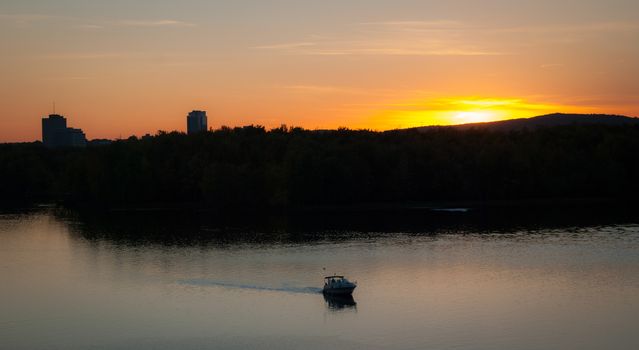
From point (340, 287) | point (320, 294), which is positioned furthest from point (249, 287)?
point (340, 287)

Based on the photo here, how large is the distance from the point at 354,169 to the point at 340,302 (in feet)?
250

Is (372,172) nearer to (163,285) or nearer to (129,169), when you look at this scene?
(129,169)

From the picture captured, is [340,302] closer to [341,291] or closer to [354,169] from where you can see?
[341,291]

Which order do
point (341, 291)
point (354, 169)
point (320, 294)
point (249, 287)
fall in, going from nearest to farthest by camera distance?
point (341, 291)
point (320, 294)
point (249, 287)
point (354, 169)

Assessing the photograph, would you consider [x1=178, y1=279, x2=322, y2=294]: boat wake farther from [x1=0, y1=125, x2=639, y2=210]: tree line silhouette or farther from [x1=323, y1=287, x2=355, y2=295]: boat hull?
[x1=0, y1=125, x2=639, y2=210]: tree line silhouette

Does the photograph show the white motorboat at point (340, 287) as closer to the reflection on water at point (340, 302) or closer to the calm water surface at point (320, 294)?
the reflection on water at point (340, 302)

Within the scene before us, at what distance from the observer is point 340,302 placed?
185 ft

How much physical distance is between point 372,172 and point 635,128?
61365 millimetres

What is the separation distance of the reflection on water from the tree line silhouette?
2874 inches

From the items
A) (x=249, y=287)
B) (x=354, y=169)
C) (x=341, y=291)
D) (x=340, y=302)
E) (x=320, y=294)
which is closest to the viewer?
(x=340, y=302)

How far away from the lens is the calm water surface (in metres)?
47.5

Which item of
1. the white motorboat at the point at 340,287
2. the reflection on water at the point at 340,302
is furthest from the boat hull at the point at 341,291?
the reflection on water at the point at 340,302

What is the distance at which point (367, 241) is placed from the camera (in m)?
86.5

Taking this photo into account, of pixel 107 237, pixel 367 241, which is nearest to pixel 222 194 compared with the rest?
pixel 107 237
